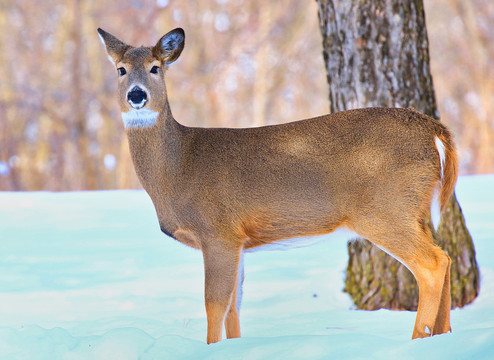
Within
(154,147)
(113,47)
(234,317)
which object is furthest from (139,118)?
(234,317)

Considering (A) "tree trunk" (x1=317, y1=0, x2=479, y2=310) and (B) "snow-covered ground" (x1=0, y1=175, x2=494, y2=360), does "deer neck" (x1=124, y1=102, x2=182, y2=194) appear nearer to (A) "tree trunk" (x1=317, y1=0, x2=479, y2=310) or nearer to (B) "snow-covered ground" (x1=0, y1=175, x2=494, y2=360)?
(B) "snow-covered ground" (x1=0, y1=175, x2=494, y2=360)

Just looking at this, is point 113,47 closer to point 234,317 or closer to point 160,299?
point 234,317

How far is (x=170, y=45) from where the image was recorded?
5492mm

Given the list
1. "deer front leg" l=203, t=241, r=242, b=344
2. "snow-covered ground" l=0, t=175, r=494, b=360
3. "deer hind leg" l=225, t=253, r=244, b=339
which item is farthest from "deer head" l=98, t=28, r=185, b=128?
"snow-covered ground" l=0, t=175, r=494, b=360

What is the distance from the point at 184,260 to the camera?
784 cm

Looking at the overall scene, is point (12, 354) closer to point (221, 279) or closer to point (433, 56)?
point (221, 279)

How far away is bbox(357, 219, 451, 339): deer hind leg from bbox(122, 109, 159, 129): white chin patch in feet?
5.39

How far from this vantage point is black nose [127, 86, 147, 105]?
5.11 meters

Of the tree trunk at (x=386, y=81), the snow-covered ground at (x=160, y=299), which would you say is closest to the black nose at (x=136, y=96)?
the snow-covered ground at (x=160, y=299)

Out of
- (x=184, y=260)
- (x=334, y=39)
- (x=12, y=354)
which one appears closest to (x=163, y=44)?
(x=334, y=39)

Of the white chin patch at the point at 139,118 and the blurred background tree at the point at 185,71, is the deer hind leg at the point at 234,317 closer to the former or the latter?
the white chin patch at the point at 139,118

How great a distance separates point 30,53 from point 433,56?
45.5 feet

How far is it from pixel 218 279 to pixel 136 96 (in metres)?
1.29

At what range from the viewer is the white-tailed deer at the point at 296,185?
488 centimetres
